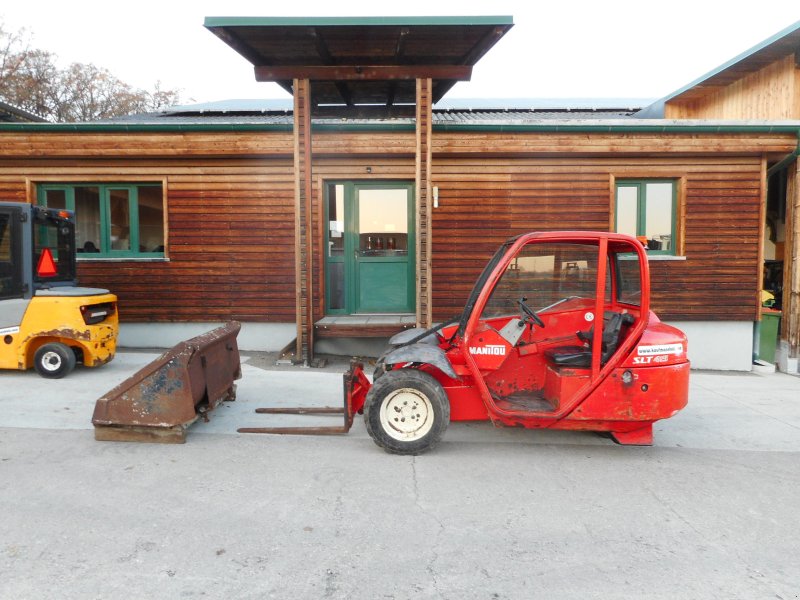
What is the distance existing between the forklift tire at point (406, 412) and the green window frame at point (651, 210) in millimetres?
6810

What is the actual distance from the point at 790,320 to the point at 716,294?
1.27 m

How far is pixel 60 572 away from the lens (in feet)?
9.28

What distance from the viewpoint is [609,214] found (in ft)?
31.5

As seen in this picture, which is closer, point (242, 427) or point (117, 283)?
point (242, 427)

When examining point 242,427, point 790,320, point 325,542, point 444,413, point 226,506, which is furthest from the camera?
point 790,320

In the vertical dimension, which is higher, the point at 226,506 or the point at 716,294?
the point at 716,294

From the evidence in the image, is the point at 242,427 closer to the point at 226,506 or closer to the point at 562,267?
the point at 226,506

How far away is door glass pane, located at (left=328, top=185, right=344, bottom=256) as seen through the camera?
9.87 meters

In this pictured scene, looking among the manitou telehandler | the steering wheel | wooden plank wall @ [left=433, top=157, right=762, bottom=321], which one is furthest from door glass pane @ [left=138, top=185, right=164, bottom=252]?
the steering wheel

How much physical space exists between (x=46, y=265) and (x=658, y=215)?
10060 mm

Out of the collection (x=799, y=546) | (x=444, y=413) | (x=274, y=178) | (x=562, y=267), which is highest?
(x=274, y=178)

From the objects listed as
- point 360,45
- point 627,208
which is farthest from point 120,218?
point 627,208

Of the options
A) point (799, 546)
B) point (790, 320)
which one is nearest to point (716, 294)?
point (790, 320)

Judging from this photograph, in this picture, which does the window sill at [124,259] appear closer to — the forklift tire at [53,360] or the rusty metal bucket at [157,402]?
the forklift tire at [53,360]
